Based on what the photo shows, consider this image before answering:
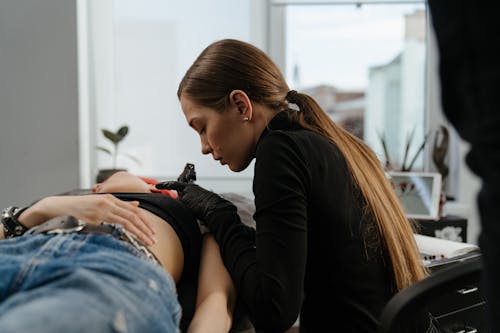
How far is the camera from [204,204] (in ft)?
4.30

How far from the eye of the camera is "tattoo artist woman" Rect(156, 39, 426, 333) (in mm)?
1081

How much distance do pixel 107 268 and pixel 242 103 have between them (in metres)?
0.59

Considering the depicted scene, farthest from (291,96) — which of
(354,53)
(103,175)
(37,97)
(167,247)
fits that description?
(354,53)

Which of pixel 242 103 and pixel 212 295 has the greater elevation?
pixel 242 103

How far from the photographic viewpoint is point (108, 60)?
9.59 ft

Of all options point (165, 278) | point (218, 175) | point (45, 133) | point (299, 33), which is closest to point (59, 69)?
point (45, 133)

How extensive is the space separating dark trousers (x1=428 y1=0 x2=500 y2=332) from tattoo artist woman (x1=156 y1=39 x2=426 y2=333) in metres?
0.58

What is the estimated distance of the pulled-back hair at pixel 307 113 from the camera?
1.17 meters

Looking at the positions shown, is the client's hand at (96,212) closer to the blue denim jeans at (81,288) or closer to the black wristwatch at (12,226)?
the black wristwatch at (12,226)

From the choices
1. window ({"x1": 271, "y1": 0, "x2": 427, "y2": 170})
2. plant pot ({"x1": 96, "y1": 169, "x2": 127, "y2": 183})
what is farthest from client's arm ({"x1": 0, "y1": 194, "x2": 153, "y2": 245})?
window ({"x1": 271, "y1": 0, "x2": 427, "y2": 170})

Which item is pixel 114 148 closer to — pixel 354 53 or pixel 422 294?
pixel 354 53

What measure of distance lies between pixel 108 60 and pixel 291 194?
6.97 feet

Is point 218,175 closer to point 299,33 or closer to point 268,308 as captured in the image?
point 299,33

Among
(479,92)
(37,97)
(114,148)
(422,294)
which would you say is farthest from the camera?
(114,148)
